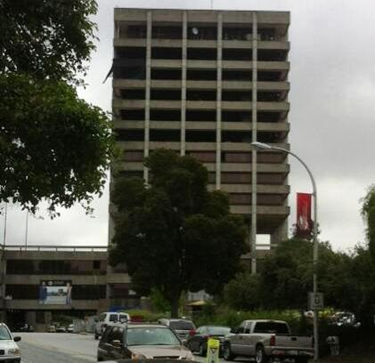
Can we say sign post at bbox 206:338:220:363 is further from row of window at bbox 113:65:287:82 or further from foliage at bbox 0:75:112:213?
row of window at bbox 113:65:287:82

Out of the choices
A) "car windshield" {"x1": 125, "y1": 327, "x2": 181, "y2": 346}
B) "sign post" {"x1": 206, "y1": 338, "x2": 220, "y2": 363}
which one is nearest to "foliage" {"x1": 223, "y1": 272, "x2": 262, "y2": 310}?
"car windshield" {"x1": 125, "y1": 327, "x2": 181, "y2": 346}

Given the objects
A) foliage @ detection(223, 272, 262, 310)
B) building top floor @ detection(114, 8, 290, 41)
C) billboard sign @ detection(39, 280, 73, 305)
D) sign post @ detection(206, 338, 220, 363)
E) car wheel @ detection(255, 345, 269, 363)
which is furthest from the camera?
building top floor @ detection(114, 8, 290, 41)

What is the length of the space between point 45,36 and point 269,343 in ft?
69.0

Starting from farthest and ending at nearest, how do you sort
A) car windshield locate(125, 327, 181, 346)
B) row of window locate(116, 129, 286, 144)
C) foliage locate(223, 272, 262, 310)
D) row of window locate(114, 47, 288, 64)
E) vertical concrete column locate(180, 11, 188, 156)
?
row of window locate(114, 47, 288, 64) → row of window locate(116, 129, 286, 144) → vertical concrete column locate(180, 11, 188, 156) → foliage locate(223, 272, 262, 310) → car windshield locate(125, 327, 181, 346)

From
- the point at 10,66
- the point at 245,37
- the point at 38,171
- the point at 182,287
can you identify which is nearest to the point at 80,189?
the point at 38,171

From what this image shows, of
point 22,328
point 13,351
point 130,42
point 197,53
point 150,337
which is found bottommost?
point 22,328

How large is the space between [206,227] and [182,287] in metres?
4.56

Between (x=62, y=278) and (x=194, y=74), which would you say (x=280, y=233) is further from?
(x=62, y=278)

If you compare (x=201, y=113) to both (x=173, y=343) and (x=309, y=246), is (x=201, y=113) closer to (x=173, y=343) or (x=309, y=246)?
(x=309, y=246)

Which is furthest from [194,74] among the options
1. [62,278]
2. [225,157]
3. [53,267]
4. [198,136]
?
[62,278]

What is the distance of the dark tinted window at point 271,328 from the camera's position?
1228 inches

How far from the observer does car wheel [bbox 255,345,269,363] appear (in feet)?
97.7

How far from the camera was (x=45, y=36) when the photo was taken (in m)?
10.8

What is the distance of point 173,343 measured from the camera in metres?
19.3
